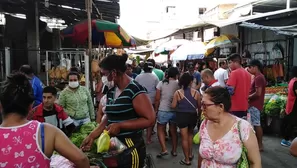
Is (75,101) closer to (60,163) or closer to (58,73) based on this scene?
(58,73)

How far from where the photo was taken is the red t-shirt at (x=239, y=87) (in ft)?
Result: 18.3

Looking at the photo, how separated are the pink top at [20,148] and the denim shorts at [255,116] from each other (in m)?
5.23

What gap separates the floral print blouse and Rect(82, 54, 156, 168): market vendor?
0.59 m

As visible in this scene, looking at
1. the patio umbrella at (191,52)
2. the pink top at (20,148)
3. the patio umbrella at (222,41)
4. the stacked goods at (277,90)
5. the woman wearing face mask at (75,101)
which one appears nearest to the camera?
the pink top at (20,148)

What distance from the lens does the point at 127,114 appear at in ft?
9.02

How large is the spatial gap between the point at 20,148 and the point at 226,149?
1644 millimetres

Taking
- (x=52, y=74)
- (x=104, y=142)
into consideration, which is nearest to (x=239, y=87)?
(x=104, y=142)

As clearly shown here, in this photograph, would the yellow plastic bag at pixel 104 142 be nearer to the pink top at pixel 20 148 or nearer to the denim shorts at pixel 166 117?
the pink top at pixel 20 148

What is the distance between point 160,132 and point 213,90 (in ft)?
12.7

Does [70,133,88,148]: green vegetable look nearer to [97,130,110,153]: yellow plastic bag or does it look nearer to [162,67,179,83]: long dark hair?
[97,130,110,153]: yellow plastic bag

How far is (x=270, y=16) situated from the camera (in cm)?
880

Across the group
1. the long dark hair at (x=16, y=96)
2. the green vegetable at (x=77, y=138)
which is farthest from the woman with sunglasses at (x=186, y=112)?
the long dark hair at (x=16, y=96)

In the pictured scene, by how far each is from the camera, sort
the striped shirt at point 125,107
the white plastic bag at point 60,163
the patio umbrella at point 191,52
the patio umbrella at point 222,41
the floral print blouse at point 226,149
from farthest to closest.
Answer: the patio umbrella at point 191,52 → the patio umbrella at point 222,41 → the striped shirt at point 125,107 → the floral print blouse at point 226,149 → the white plastic bag at point 60,163

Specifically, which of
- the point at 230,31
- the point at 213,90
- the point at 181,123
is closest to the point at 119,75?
the point at 213,90
